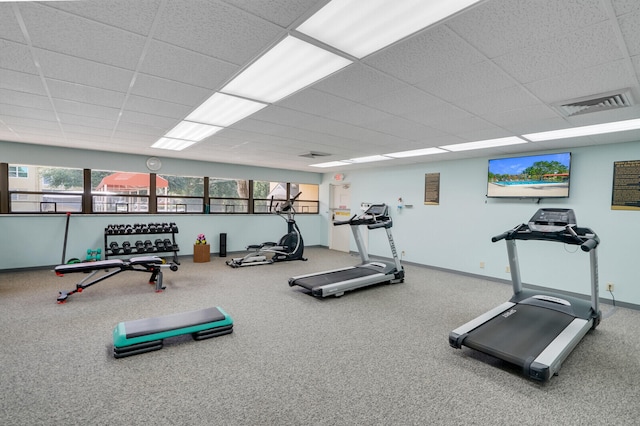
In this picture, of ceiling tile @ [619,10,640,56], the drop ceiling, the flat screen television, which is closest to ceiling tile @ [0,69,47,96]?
the drop ceiling

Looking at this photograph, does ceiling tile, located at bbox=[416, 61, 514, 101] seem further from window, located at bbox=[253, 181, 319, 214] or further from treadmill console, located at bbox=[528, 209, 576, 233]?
window, located at bbox=[253, 181, 319, 214]

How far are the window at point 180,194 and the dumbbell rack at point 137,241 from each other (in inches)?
24.7

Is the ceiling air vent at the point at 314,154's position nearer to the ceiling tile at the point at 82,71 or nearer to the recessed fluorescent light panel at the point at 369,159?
the recessed fluorescent light panel at the point at 369,159

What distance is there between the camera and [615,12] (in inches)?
60.2

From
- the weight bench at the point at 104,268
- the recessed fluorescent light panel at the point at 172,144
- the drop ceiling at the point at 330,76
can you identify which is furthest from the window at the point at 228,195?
the drop ceiling at the point at 330,76

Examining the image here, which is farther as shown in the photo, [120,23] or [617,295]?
[617,295]

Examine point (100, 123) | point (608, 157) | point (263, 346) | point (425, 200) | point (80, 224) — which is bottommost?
point (263, 346)

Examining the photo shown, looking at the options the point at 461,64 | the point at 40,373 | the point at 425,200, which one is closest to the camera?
the point at 461,64

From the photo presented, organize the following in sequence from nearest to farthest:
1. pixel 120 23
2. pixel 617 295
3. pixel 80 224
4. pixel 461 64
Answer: pixel 120 23, pixel 461 64, pixel 617 295, pixel 80 224

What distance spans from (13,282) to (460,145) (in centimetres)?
771

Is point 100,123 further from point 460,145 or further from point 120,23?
point 460,145

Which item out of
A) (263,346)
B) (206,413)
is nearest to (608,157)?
(263,346)

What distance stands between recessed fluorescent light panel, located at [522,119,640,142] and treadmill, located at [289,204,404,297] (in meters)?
2.60

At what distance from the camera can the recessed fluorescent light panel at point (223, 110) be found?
3.09 m
